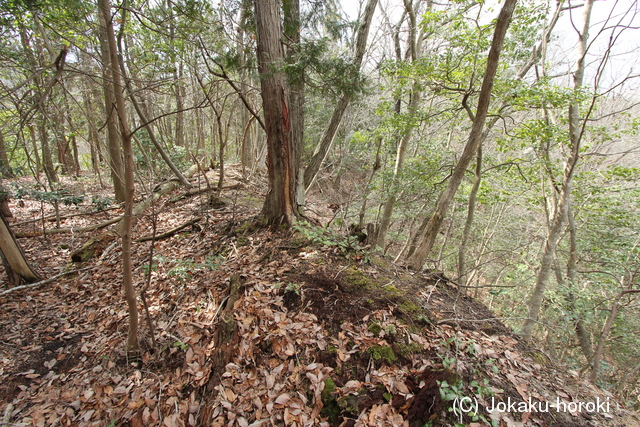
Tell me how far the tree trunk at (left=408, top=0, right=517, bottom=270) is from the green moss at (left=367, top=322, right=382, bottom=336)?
191 centimetres

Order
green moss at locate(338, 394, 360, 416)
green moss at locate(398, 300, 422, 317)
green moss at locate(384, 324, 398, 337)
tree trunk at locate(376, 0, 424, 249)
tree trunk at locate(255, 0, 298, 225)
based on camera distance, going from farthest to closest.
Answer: tree trunk at locate(376, 0, 424, 249), tree trunk at locate(255, 0, 298, 225), green moss at locate(398, 300, 422, 317), green moss at locate(384, 324, 398, 337), green moss at locate(338, 394, 360, 416)

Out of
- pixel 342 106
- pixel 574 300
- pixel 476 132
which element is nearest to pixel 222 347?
pixel 476 132

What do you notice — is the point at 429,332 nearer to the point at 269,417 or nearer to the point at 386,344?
the point at 386,344

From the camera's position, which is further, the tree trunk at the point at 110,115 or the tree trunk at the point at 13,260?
the tree trunk at the point at 13,260

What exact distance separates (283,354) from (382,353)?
0.95 meters

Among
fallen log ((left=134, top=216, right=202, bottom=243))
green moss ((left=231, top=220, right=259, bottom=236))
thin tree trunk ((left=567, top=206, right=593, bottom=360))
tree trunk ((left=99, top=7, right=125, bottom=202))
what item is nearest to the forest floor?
green moss ((left=231, top=220, right=259, bottom=236))

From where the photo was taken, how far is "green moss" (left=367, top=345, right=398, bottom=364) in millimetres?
2393

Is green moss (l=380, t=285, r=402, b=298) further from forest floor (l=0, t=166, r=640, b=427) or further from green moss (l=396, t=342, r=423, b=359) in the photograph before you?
green moss (l=396, t=342, r=423, b=359)

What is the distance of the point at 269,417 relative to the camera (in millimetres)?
2127

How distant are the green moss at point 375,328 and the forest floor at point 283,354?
0.02m

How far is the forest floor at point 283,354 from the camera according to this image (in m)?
2.12

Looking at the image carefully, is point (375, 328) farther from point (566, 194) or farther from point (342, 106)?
point (566, 194)

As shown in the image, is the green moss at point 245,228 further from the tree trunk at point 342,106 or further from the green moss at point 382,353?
the green moss at point 382,353

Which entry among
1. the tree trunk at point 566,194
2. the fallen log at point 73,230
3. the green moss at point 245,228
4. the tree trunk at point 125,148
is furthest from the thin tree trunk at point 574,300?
the fallen log at point 73,230
